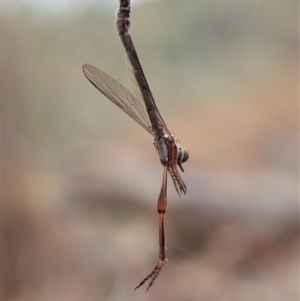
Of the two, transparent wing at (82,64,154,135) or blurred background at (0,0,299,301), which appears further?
blurred background at (0,0,299,301)

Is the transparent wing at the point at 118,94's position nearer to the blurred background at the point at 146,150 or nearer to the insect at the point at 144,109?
the insect at the point at 144,109

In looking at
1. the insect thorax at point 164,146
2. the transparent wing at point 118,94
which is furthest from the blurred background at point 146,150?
the insect thorax at point 164,146

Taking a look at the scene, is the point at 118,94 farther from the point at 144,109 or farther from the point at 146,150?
the point at 146,150

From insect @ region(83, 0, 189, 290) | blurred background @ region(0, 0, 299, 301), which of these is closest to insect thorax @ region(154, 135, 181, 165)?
insect @ region(83, 0, 189, 290)

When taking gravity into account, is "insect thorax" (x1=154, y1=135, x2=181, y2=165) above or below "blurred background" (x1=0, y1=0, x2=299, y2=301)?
below

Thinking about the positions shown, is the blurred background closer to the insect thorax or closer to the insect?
the insect

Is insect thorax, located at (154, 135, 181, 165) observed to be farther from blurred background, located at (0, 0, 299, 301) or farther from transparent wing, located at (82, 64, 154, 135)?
blurred background, located at (0, 0, 299, 301)

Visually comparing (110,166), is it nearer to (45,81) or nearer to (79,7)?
(45,81)
